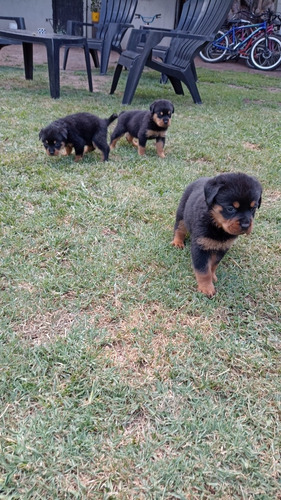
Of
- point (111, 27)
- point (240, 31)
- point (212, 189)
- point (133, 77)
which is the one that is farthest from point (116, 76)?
point (240, 31)

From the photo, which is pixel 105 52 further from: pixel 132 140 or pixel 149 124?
pixel 149 124

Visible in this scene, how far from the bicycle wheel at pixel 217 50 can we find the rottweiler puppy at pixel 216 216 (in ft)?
45.4

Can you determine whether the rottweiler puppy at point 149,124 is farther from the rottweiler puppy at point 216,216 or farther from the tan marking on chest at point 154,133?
the rottweiler puppy at point 216,216

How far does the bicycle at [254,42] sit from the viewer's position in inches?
525

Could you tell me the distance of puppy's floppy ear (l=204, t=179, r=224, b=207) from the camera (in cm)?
205

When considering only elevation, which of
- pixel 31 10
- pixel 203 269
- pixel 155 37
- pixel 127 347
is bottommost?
pixel 127 347

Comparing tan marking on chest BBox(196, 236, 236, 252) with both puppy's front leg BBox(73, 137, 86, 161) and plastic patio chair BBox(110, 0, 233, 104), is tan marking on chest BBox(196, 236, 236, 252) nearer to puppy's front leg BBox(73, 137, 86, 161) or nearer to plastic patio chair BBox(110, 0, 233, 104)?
puppy's front leg BBox(73, 137, 86, 161)

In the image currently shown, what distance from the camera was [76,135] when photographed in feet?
13.3

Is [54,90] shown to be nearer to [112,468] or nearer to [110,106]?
[110,106]

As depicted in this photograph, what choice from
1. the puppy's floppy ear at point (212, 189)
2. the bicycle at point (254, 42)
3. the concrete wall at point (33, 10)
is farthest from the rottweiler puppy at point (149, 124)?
the concrete wall at point (33, 10)

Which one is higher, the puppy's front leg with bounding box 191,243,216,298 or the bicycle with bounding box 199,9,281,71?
the bicycle with bounding box 199,9,281,71

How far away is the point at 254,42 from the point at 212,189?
45.9 feet

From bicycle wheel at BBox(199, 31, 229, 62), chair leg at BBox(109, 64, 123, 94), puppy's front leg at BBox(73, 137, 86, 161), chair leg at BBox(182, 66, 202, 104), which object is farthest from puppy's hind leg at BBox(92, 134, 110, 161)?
bicycle wheel at BBox(199, 31, 229, 62)

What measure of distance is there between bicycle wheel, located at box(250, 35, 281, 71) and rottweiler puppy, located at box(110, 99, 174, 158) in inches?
440
